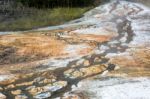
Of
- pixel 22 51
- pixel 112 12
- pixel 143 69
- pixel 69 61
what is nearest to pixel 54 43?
pixel 22 51

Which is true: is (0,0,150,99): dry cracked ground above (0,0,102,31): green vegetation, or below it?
above

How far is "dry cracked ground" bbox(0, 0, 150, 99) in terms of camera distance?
45.6 ft

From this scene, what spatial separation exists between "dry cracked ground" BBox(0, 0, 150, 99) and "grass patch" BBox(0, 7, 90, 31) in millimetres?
2863

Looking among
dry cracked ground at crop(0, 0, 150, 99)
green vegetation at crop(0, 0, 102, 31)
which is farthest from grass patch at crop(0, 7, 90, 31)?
dry cracked ground at crop(0, 0, 150, 99)

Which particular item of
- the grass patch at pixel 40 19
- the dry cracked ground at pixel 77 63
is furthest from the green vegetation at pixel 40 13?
the dry cracked ground at pixel 77 63

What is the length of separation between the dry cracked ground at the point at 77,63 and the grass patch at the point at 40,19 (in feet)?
9.39

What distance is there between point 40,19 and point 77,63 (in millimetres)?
13463

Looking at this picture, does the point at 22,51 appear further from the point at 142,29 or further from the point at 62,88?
the point at 142,29

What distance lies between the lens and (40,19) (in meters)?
29.9

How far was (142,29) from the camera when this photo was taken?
23.9m

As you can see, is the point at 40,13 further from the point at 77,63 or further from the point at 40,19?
the point at 77,63

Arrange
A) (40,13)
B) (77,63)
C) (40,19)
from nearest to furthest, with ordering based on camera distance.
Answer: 1. (77,63)
2. (40,19)
3. (40,13)

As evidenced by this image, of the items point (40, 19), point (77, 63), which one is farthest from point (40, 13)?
point (77, 63)

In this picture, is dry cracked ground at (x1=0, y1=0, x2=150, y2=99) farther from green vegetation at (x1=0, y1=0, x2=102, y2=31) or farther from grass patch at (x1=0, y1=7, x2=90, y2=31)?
green vegetation at (x1=0, y1=0, x2=102, y2=31)
